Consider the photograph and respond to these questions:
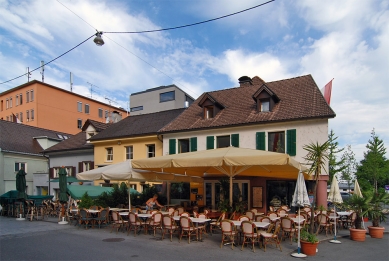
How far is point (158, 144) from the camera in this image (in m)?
24.0

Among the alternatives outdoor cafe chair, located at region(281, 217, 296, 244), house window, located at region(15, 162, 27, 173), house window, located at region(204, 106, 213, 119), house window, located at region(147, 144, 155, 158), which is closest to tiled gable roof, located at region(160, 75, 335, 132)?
house window, located at region(204, 106, 213, 119)

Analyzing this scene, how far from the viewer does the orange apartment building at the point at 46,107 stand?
4181cm

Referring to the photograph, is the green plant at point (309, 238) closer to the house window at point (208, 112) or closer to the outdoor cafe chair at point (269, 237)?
the outdoor cafe chair at point (269, 237)

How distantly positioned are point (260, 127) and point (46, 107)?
33978 millimetres

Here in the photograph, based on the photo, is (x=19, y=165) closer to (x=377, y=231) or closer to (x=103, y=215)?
(x=103, y=215)

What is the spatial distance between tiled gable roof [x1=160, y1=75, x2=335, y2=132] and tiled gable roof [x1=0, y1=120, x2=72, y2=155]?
17.3 metres

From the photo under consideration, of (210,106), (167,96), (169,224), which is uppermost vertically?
(167,96)

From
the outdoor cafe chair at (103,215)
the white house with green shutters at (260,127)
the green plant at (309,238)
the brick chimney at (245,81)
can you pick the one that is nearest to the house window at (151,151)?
the white house with green shutters at (260,127)

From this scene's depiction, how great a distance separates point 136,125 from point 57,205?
10.1 m

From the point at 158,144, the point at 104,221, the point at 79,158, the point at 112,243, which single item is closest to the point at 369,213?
the point at 112,243

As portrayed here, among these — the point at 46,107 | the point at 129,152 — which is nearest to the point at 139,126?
the point at 129,152

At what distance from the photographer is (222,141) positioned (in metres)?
20.7

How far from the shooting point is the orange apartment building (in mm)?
41812

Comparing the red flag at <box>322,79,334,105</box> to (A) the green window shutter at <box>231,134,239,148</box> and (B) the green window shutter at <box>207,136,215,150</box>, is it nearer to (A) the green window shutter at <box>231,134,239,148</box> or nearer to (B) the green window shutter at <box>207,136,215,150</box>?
(A) the green window shutter at <box>231,134,239,148</box>
